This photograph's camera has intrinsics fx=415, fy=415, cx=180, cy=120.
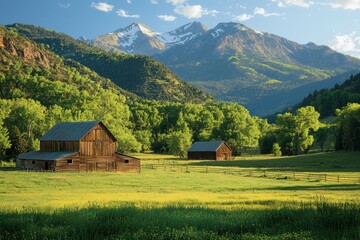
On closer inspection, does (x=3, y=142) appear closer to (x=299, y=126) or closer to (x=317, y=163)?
(x=317, y=163)

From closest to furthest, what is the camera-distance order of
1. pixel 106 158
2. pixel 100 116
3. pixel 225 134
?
pixel 106 158 < pixel 100 116 < pixel 225 134

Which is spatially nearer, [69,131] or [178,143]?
[69,131]

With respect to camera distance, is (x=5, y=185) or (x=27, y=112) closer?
(x=5, y=185)

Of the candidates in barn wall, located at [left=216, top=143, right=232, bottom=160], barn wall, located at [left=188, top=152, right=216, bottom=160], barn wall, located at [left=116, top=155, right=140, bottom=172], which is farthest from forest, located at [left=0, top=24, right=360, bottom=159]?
barn wall, located at [left=116, top=155, right=140, bottom=172]

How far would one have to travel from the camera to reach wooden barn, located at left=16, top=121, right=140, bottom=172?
65.2 meters

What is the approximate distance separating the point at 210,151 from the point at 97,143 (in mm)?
49630

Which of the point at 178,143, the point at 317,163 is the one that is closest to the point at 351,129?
the point at 317,163

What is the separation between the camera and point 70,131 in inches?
2798

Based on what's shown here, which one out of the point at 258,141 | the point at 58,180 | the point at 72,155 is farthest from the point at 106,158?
the point at 258,141

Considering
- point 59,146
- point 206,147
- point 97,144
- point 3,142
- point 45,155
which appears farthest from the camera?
point 206,147

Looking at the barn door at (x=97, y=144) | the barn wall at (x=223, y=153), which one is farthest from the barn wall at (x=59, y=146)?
the barn wall at (x=223, y=153)

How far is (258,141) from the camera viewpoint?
153m

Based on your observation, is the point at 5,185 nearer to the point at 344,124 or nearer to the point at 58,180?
the point at 58,180

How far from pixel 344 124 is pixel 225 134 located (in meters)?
43.6
